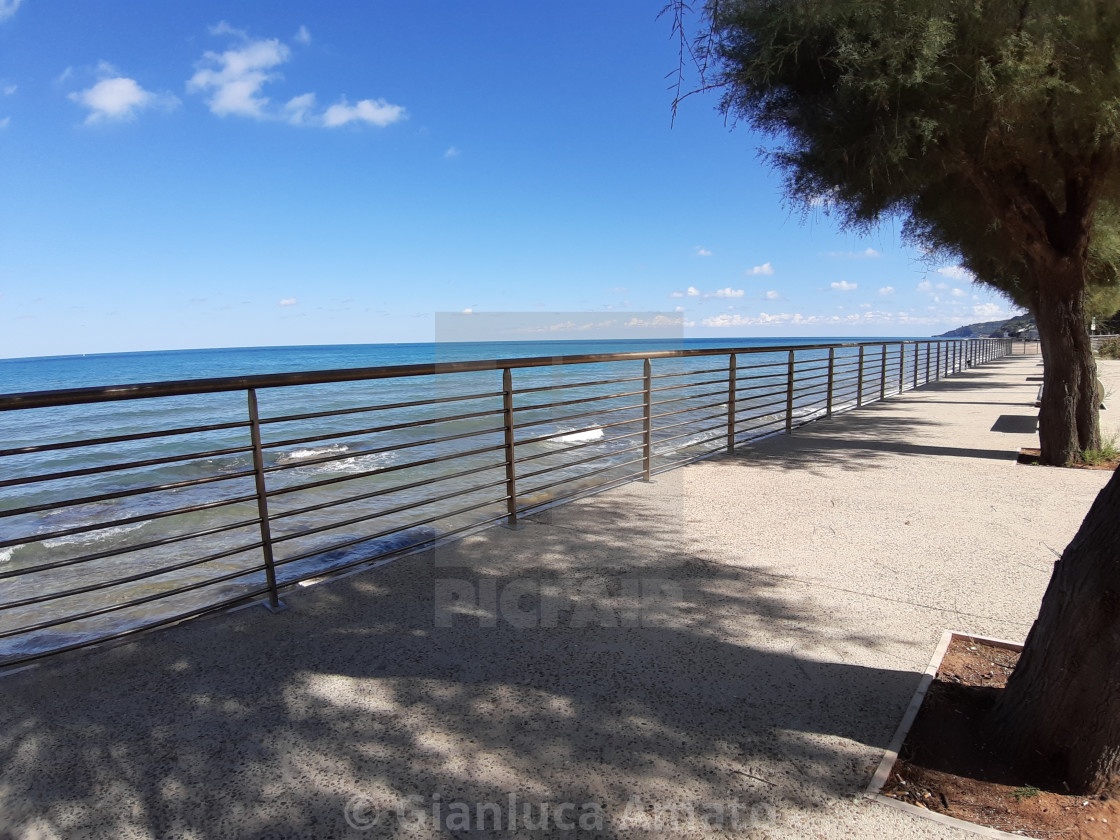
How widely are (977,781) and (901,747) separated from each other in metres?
0.21

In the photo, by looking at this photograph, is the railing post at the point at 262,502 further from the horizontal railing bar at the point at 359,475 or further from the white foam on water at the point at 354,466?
the white foam on water at the point at 354,466

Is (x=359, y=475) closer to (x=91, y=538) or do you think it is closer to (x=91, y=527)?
(x=91, y=527)

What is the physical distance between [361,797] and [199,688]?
37.8 inches

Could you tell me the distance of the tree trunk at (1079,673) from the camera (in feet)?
5.91

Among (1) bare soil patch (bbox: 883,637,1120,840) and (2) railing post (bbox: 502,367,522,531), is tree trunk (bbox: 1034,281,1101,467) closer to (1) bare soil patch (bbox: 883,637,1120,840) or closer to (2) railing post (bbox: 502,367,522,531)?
(1) bare soil patch (bbox: 883,637,1120,840)

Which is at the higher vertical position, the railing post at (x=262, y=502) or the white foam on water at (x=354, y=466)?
the railing post at (x=262, y=502)

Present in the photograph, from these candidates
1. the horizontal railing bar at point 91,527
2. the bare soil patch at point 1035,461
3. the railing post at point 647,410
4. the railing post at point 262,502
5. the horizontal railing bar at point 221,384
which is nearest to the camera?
the horizontal railing bar at point 91,527

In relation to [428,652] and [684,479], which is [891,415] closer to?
[684,479]

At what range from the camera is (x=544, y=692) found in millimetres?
2357

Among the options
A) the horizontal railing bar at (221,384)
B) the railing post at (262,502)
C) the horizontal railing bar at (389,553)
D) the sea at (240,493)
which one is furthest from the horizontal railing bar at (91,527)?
the horizontal railing bar at (389,553)

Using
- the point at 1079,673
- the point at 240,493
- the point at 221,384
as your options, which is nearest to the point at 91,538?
the point at 240,493

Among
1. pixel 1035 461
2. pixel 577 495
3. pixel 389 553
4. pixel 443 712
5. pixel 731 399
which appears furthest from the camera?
pixel 731 399

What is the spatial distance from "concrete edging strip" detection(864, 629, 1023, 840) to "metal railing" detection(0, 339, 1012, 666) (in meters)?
2.07

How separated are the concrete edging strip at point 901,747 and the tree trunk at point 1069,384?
4.69 metres
